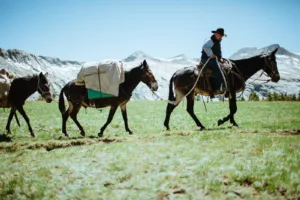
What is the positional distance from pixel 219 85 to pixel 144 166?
7.29 metres

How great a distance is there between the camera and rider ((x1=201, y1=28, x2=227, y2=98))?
42.6ft

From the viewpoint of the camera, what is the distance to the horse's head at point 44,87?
13.8 metres

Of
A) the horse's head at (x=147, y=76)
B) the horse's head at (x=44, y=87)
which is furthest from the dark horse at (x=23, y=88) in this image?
the horse's head at (x=147, y=76)

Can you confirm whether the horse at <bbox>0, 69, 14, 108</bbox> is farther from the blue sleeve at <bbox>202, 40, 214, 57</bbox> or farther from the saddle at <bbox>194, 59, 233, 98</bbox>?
the blue sleeve at <bbox>202, 40, 214, 57</bbox>

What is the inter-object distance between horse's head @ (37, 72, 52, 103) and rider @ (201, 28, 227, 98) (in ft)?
25.7

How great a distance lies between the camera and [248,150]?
7.95 metres

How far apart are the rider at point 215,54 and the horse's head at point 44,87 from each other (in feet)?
25.7

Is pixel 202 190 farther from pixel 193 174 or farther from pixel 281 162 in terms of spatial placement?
pixel 281 162

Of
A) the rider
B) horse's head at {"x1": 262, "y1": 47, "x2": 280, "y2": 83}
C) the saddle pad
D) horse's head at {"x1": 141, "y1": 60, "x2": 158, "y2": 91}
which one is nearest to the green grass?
the saddle pad

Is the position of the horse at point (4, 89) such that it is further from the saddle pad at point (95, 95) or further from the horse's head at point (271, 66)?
the horse's head at point (271, 66)

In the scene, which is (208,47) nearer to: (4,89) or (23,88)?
(23,88)

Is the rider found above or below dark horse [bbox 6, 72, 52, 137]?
above

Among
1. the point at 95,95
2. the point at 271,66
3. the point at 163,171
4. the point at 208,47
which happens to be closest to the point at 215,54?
the point at 208,47

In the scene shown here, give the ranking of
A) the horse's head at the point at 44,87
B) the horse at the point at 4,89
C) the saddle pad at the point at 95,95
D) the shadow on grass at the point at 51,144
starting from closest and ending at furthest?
the shadow on grass at the point at 51,144, the saddle pad at the point at 95,95, the horse's head at the point at 44,87, the horse at the point at 4,89
